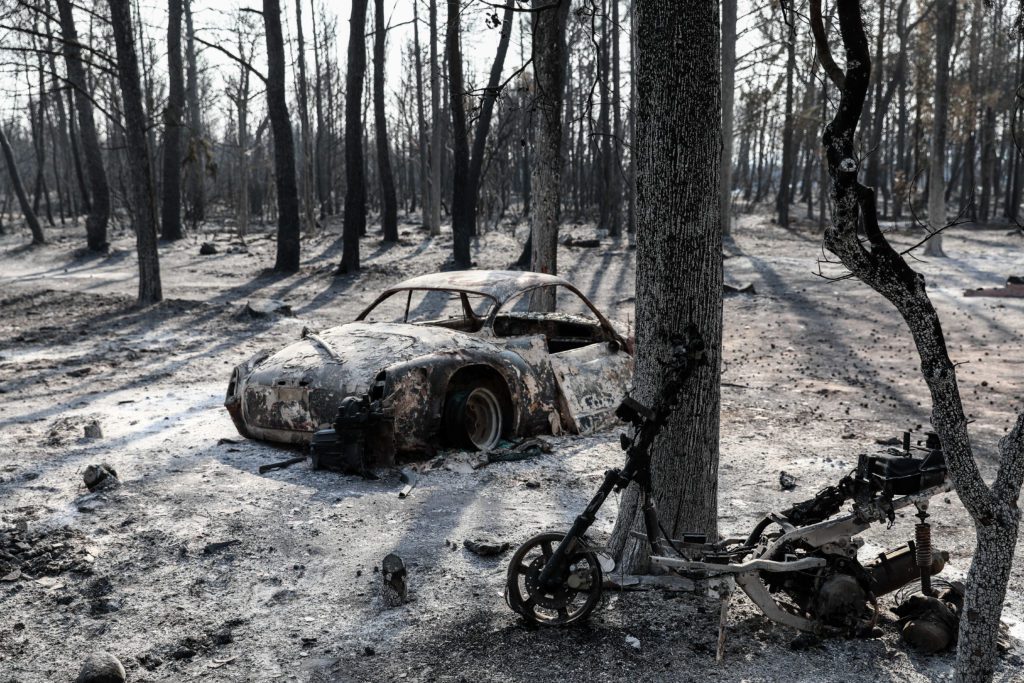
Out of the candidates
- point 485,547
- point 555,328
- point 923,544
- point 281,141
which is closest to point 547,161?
A: point 555,328

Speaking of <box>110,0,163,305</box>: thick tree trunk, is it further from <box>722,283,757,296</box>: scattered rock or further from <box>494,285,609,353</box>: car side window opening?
<box>722,283,757,296</box>: scattered rock

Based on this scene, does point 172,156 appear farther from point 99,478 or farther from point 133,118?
point 99,478

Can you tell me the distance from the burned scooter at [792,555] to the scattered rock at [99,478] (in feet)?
10.5

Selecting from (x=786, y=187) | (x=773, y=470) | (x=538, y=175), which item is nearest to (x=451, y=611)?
(x=773, y=470)

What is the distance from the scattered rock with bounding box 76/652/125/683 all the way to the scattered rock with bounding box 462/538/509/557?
185cm

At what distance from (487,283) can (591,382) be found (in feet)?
4.11

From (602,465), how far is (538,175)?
567 cm

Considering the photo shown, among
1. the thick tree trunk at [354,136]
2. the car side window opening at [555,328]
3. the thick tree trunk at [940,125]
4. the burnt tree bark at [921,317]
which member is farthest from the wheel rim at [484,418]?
the thick tree trunk at [940,125]

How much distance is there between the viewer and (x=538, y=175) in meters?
11.4

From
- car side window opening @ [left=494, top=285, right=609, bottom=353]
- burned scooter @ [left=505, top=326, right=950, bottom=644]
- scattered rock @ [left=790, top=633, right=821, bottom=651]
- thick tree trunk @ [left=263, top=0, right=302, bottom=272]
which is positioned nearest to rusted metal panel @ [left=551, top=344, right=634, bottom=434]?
car side window opening @ [left=494, top=285, right=609, bottom=353]

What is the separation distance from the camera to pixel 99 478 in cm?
581

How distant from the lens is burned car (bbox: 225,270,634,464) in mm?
6332

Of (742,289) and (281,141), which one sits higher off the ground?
(281,141)

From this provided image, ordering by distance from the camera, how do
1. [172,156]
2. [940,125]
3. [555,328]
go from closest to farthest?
[555,328] → [940,125] → [172,156]
